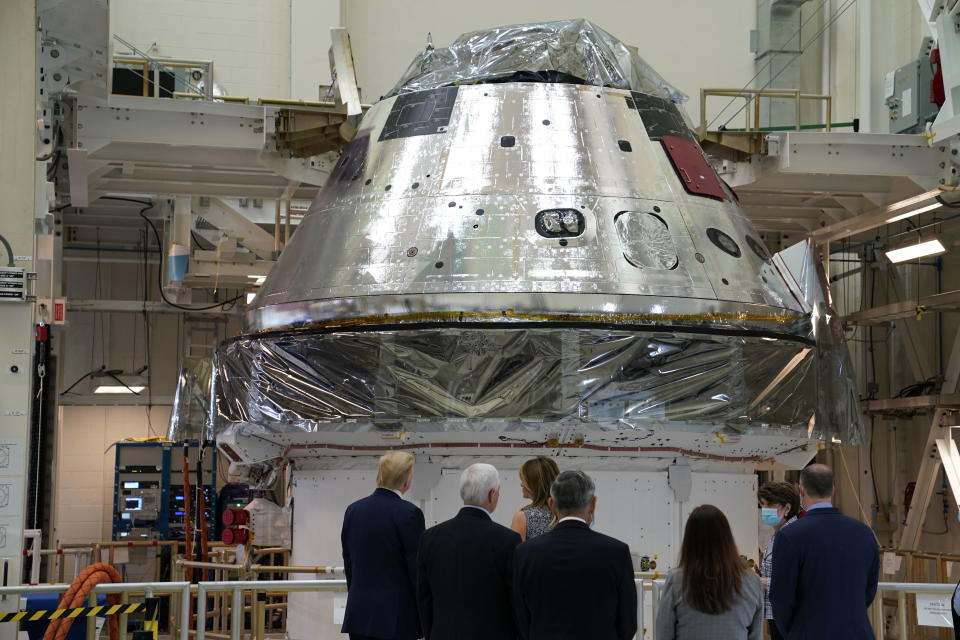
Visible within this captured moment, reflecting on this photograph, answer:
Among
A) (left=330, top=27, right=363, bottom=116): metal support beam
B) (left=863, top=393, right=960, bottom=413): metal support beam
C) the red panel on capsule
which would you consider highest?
(left=330, top=27, right=363, bottom=116): metal support beam

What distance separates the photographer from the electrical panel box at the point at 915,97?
44.7 ft

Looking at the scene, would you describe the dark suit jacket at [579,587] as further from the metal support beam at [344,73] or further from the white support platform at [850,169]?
the white support platform at [850,169]

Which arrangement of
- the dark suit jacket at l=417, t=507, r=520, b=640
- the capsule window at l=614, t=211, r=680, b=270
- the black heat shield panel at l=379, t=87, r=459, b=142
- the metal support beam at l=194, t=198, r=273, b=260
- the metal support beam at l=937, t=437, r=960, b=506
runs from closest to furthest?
the dark suit jacket at l=417, t=507, r=520, b=640, the capsule window at l=614, t=211, r=680, b=270, the black heat shield panel at l=379, t=87, r=459, b=142, the metal support beam at l=937, t=437, r=960, b=506, the metal support beam at l=194, t=198, r=273, b=260

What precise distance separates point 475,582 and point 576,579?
575 mm

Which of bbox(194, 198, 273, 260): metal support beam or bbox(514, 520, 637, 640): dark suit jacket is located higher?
bbox(194, 198, 273, 260): metal support beam

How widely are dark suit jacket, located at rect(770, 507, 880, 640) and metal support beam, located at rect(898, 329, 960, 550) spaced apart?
31.2 ft

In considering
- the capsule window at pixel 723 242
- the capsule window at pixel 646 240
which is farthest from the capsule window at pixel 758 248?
the capsule window at pixel 646 240

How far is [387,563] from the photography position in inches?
211

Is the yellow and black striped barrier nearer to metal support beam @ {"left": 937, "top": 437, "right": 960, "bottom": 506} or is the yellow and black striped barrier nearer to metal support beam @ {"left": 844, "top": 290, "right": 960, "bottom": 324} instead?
metal support beam @ {"left": 937, "top": 437, "right": 960, "bottom": 506}

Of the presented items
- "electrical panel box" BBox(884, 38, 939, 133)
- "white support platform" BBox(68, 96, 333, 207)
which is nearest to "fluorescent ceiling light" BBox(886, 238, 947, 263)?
"electrical panel box" BBox(884, 38, 939, 133)

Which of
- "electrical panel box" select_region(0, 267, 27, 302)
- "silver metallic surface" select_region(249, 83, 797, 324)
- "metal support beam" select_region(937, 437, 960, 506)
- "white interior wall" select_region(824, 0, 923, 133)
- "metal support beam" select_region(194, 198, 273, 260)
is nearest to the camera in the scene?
"electrical panel box" select_region(0, 267, 27, 302)

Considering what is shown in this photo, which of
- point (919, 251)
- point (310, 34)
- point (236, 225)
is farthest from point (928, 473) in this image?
point (310, 34)

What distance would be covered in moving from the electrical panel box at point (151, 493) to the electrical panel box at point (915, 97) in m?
9.35

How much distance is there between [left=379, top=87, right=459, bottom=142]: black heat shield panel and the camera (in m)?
9.32
